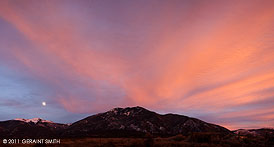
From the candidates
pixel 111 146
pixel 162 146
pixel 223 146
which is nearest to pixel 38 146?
pixel 111 146

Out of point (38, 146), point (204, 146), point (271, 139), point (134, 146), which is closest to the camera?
point (204, 146)

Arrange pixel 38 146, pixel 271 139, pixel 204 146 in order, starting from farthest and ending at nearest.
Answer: pixel 271 139 → pixel 38 146 → pixel 204 146

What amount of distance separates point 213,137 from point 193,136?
529 centimetres

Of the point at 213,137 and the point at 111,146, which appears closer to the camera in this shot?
the point at 111,146

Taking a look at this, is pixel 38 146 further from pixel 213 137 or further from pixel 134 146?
pixel 213 137

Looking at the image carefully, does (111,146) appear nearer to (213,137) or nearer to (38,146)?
(38,146)

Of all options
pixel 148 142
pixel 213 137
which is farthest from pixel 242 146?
pixel 148 142

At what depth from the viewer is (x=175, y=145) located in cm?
3803

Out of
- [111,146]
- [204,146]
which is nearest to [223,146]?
[204,146]

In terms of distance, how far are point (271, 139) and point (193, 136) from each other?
20339 mm

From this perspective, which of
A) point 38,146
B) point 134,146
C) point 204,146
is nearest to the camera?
point 204,146

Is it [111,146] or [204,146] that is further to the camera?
[111,146]

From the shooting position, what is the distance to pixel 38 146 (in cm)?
4097

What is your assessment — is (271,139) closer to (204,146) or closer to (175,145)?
(204,146)
